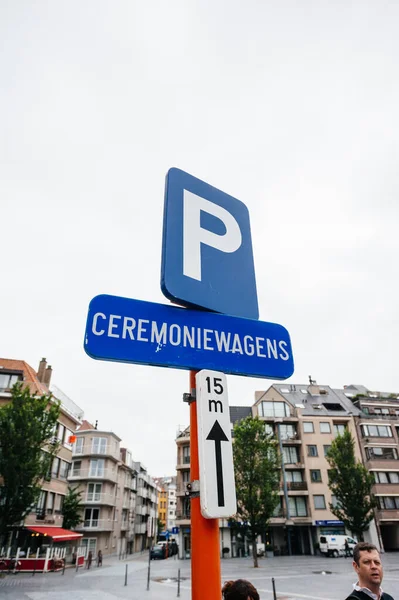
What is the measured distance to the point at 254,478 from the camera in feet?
92.3

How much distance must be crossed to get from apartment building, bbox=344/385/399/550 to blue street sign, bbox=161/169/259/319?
4577cm

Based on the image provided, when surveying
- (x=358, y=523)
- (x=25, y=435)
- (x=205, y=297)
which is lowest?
(x=358, y=523)

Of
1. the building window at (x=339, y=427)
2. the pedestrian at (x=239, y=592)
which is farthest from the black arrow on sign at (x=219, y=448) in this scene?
the building window at (x=339, y=427)

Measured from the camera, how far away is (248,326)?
273 cm

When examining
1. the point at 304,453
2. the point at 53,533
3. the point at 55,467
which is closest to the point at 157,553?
the point at 55,467

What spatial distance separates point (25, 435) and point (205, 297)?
82.0 ft

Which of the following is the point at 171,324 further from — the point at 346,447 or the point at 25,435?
the point at 346,447

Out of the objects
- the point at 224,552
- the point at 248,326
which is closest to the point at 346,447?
the point at 224,552

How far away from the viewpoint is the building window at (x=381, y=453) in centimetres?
4291

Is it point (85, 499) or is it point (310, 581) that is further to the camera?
point (85, 499)

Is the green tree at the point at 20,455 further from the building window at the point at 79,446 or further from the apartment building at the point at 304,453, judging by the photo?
the building window at the point at 79,446

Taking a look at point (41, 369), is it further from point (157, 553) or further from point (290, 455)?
point (290, 455)

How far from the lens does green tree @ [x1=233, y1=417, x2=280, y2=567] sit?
27516 mm

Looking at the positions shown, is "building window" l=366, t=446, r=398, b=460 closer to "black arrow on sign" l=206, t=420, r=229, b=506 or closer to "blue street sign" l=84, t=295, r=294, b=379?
"blue street sign" l=84, t=295, r=294, b=379
